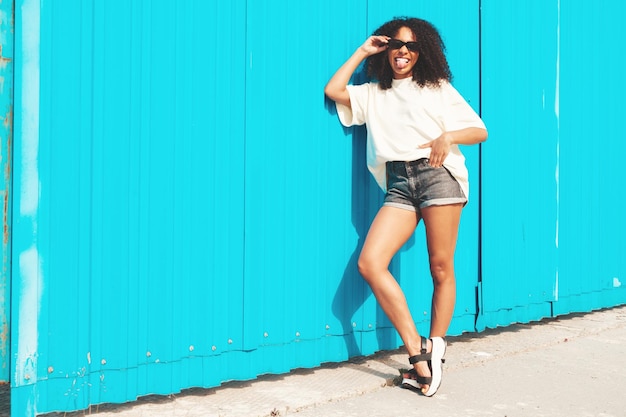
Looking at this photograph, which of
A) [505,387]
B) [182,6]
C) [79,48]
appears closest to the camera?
[79,48]

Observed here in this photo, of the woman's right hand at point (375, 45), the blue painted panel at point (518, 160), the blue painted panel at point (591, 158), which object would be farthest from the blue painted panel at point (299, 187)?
the blue painted panel at point (591, 158)

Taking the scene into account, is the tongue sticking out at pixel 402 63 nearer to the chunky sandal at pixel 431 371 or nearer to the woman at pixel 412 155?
the woman at pixel 412 155

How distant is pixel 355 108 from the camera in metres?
3.79

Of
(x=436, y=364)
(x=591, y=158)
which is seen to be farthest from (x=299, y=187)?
(x=591, y=158)

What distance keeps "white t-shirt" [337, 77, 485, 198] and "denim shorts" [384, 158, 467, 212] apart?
0.15ft

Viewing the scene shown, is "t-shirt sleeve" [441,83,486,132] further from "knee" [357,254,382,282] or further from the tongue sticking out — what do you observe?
"knee" [357,254,382,282]

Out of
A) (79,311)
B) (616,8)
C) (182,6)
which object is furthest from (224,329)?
(616,8)

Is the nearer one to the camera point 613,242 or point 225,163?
point 225,163

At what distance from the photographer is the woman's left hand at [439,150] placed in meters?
3.55

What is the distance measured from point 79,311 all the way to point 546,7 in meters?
Result: 3.72

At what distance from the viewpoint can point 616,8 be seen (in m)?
5.86

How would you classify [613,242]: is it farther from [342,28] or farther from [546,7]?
[342,28]

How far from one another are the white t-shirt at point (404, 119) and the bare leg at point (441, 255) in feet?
0.66

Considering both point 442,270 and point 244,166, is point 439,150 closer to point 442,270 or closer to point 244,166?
point 442,270
